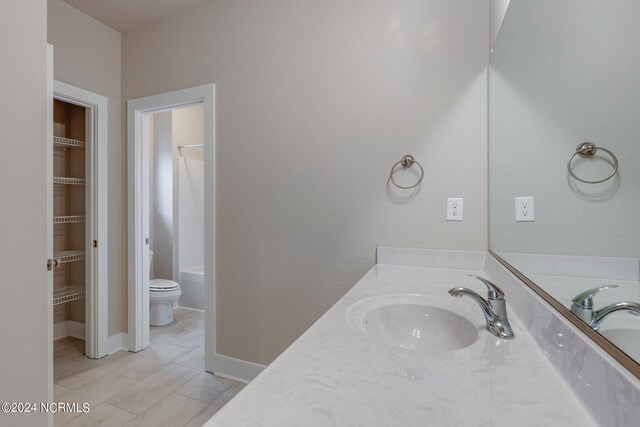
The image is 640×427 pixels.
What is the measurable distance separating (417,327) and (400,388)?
0.55 meters

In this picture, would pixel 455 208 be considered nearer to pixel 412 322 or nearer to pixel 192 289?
pixel 412 322

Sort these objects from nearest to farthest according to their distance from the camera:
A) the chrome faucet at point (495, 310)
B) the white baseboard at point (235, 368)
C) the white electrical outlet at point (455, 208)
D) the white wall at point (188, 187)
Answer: the chrome faucet at point (495, 310) → the white electrical outlet at point (455, 208) → the white baseboard at point (235, 368) → the white wall at point (188, 187)

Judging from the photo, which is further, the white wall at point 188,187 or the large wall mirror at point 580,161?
the white wall at point 188,187

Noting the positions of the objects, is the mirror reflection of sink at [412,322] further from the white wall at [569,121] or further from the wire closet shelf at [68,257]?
the wire closet shelf at [68,257]

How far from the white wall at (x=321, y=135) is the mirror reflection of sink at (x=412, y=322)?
63 cm

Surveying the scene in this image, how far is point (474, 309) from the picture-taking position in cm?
98

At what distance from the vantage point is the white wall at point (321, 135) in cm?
158

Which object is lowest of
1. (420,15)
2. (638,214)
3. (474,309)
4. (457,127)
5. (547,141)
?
(474,309)

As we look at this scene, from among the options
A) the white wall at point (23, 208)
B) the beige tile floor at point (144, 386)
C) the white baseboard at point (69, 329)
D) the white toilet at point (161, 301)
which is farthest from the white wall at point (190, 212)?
the white wall at point (23, 208)

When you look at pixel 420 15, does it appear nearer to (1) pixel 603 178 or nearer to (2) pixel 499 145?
(2) pixel 499 145

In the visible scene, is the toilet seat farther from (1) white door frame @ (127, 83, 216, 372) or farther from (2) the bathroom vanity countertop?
(2) the bathroom vanity countertop

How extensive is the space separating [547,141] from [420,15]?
1.14 meters

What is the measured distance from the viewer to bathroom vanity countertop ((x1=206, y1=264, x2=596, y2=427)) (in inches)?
18.3

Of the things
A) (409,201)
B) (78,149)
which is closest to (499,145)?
(409,201)
